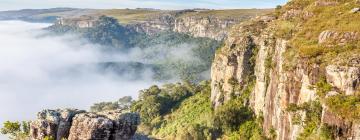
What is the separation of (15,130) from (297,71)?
36.0 meters

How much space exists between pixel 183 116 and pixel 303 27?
51448 mm

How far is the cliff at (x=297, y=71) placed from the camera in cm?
5603

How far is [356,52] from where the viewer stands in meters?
62.8

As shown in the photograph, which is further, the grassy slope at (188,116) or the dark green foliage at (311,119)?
the grassy slope at (188,116)

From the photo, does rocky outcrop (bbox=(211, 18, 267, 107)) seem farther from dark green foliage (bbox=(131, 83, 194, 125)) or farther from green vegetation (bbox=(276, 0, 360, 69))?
dark green foliage (bbox=(131, 83, 194, 125))

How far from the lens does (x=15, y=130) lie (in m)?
66.7

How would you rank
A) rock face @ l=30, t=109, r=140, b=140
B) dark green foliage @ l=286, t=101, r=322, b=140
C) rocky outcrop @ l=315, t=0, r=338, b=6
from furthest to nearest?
rocky outcrop @ l=315, t=0, r=338, b=6
rock face @ l=30, t=109, r=140, b=140
dark green foliage @ l=286, t=101, r=322, b=140

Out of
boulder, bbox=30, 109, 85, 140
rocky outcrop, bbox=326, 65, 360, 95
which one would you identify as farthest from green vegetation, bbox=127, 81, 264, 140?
boulder, bbox=30, 109, 85, 140

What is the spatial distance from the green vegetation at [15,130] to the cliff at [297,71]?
32367 millimetres

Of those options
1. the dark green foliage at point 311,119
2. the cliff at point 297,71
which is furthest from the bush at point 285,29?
→ the dark green foliage at point 311,119

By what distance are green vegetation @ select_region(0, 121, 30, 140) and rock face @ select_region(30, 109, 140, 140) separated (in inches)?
86.3

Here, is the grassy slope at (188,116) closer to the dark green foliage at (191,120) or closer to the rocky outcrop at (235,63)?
the dark green foliage at (191,120)

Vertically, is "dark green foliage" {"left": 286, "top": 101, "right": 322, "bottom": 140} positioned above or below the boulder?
above

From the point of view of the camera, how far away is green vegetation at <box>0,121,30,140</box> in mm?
65531
